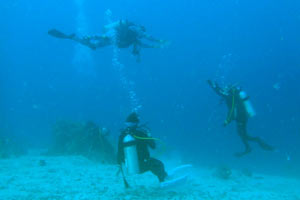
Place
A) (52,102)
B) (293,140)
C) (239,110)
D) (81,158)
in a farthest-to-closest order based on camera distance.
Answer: (52,102), (293,140), (81,158), (239,110)

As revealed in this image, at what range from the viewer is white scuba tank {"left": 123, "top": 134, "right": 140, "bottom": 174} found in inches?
265

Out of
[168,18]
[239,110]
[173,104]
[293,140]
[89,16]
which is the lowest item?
[239,110]

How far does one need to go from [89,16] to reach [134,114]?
114306mm

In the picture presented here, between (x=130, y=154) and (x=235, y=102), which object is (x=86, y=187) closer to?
(x=130, y=154)

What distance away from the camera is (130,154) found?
6738mm

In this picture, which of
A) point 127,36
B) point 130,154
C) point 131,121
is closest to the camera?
point 130,154

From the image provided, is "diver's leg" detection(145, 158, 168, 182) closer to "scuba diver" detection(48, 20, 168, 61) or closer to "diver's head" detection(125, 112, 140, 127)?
"diver's head" detection(125, 112, 140, 127)

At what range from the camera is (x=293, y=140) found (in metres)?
26.6

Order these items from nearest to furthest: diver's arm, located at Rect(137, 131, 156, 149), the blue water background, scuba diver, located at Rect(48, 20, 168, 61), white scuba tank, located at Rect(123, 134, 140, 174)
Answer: white scuba tank, located at Rect(123, 134, 140, 174), diver's arm, located at Rect(137, 131, 156, 149), scuba diver, located at Rect(48, 20, 168, 61), the blue water background

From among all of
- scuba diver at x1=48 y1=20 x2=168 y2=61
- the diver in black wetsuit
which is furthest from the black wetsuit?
scuba diver at x1=48 y1=20 x2=168 y2=61

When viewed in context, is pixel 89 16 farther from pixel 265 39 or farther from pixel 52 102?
pixel 265 39

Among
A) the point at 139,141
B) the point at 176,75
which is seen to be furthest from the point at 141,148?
the point at 176,75

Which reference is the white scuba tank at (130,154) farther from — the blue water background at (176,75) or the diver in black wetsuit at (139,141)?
the blue water background at (176,75)

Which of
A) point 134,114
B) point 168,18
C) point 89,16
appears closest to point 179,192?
point 134,114
